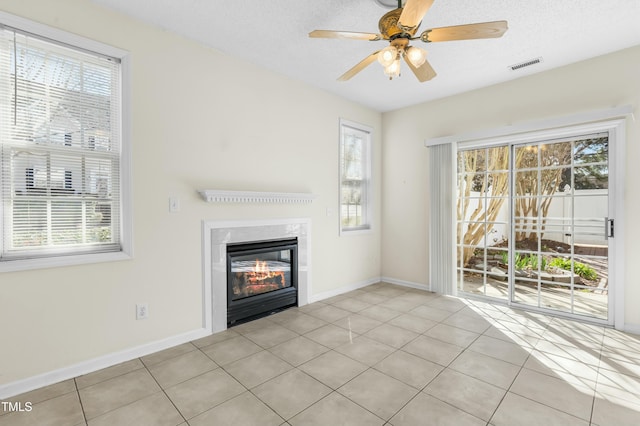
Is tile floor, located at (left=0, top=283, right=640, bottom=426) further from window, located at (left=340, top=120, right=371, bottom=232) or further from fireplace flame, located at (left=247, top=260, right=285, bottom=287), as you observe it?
window, located at (left=340, top=120, right=371, bottom=232)

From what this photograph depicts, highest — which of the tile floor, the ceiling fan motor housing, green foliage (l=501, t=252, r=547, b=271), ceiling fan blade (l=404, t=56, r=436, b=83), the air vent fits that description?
the air vent

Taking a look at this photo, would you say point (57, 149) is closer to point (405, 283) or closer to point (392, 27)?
point (392, 27)

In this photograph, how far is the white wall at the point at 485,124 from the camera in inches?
122

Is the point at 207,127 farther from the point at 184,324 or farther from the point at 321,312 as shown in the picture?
the point at 321,312

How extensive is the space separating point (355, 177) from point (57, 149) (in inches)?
146

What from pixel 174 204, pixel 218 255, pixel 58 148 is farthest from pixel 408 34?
pixel 58 148

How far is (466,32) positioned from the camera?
191 centimetres

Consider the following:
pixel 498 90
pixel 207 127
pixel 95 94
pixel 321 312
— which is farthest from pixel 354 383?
pixel 498 90

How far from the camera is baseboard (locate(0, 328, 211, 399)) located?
2084 mm

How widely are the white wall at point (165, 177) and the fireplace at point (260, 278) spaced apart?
34 cm

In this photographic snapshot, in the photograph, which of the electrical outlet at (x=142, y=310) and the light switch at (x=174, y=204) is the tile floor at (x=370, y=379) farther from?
the light switch at (x=174, y=204)

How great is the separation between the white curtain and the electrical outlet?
3.73m

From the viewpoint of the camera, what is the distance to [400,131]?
498 centimetres

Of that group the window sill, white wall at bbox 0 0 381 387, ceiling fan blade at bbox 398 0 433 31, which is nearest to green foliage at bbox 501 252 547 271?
white wall at bbox 0 0 381 387
